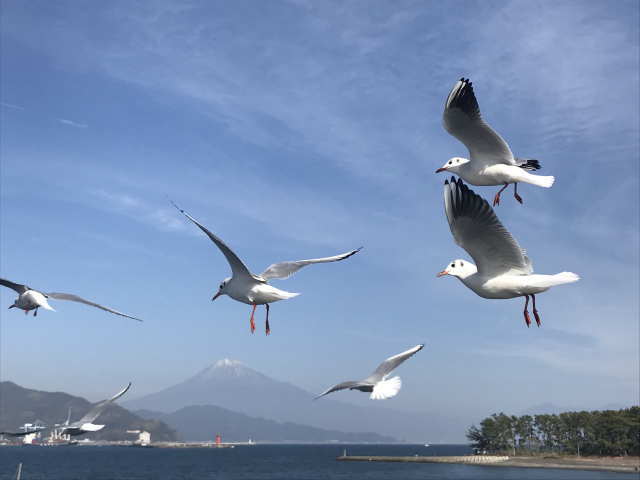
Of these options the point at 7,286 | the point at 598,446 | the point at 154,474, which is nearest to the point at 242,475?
the point at 154,474

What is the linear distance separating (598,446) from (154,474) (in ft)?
389

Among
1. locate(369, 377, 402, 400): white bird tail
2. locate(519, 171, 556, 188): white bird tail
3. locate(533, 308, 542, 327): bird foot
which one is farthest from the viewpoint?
locate(369, 377, 402, 400): white bird tail

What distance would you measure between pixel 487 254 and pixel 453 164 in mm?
2478

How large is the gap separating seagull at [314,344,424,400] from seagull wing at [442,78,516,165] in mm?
3996

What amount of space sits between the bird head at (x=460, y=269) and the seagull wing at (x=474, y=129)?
81.9 inches

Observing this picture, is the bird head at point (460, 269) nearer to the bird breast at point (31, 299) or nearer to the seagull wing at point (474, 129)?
the seagull wing at point (474, 129)

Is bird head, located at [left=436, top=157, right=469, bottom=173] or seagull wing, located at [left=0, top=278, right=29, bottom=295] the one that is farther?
seagull wing, located at [left=0, top=278, right=29, bottom=295]

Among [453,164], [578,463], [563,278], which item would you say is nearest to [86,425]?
[453,164]

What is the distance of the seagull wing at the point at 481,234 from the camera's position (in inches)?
379

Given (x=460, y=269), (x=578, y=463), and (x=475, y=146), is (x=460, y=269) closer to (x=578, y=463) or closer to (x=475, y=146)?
(x=475, y=146)

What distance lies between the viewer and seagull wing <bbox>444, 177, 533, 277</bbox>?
9617 millimetres

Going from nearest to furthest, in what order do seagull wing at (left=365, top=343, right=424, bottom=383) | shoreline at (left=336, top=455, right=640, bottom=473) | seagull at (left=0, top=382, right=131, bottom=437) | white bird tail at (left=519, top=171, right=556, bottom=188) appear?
white bird tail at (left=519, top=171, right=556, bottom=188)
seagull wing at (left=365, top=343, right=424, bottom=383)
seagull at (left=0, top=382, right=131, bottom=437)
shoreline at (left=336, top=455, right=640, bottom=473)

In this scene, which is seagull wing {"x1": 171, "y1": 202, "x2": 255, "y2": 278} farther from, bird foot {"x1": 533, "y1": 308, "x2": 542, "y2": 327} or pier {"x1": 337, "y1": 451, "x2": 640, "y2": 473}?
pier {"x1": 337, "y1": 451, "x2": 640, "y2": 473}

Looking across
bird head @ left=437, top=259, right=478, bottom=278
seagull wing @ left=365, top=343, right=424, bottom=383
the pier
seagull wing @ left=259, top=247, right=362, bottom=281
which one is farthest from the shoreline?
bird head @ left=437, top=259, right=478, bottom=278
